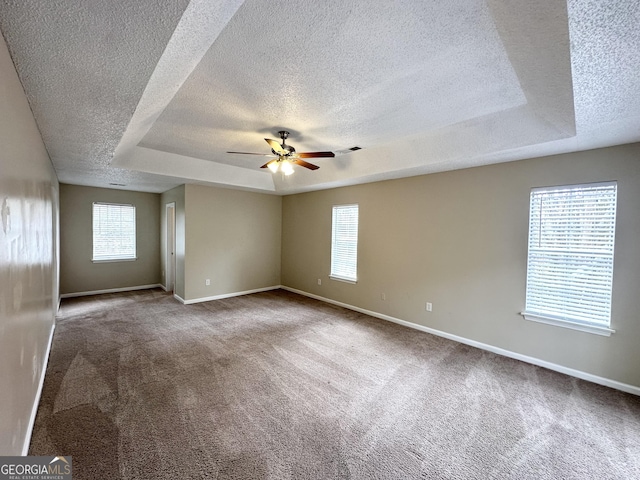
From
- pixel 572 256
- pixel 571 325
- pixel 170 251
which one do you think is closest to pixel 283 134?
pixel 572 256

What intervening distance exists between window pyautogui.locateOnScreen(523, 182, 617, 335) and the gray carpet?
72cm

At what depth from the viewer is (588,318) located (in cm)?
285

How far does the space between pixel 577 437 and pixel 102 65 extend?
163 inches

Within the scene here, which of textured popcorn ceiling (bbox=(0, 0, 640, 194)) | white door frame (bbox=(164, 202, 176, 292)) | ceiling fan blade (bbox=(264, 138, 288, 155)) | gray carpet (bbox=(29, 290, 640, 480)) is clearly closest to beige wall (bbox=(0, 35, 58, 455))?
textured popcorn ceiling (bbox=(0, 0, 640, 194))

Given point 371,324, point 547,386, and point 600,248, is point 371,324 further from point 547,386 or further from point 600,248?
point 600,248

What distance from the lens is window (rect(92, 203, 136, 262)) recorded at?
5945 mm

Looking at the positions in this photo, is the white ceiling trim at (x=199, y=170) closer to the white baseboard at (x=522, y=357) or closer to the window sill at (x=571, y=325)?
the white baseboard at (x=522, y=357)

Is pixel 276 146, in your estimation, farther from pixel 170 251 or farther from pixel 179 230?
pixel 170 251

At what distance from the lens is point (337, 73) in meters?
2.06

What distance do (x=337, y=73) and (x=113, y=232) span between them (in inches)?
256

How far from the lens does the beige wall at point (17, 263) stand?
1361 mm

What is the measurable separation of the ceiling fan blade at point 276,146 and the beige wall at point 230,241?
2.97m

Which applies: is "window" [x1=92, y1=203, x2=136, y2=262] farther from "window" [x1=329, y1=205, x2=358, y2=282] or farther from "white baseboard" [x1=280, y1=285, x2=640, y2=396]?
"white baseboard" [x1=280, y1=285, x2=640, y2=396]

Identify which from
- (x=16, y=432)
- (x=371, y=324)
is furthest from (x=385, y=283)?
(x=16, y=432)
